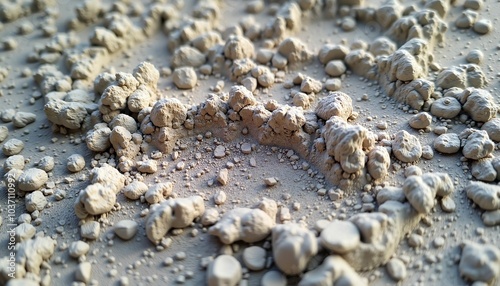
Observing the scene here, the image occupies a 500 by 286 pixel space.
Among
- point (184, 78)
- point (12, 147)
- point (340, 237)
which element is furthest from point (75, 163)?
point (340, 237)

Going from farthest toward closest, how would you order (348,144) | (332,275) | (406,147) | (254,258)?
(406,147) → (348,144) → (254,258) → (332,275)

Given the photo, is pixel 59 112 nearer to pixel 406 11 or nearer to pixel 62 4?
pixel 62 4

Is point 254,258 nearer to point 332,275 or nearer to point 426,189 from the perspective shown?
point 332,275

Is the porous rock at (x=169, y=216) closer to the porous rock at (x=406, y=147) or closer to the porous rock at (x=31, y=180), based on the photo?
the porous rock at (x=31, y=180)

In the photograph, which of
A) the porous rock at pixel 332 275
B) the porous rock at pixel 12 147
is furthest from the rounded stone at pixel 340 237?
the porous rock at pixel 12 147

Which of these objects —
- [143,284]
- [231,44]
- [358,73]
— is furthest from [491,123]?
[143,284]

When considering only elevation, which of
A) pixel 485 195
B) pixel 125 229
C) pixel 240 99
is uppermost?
pixel 240 99

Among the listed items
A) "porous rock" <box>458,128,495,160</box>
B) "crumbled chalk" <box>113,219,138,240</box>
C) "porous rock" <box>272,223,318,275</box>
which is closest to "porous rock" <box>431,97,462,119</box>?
"porous rock" <box>458,128,495,160</box>

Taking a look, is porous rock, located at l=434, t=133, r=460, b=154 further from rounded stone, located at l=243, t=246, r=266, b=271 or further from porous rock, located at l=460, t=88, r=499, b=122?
rounded stone, located at l=243, t=246, r=266, b=271
